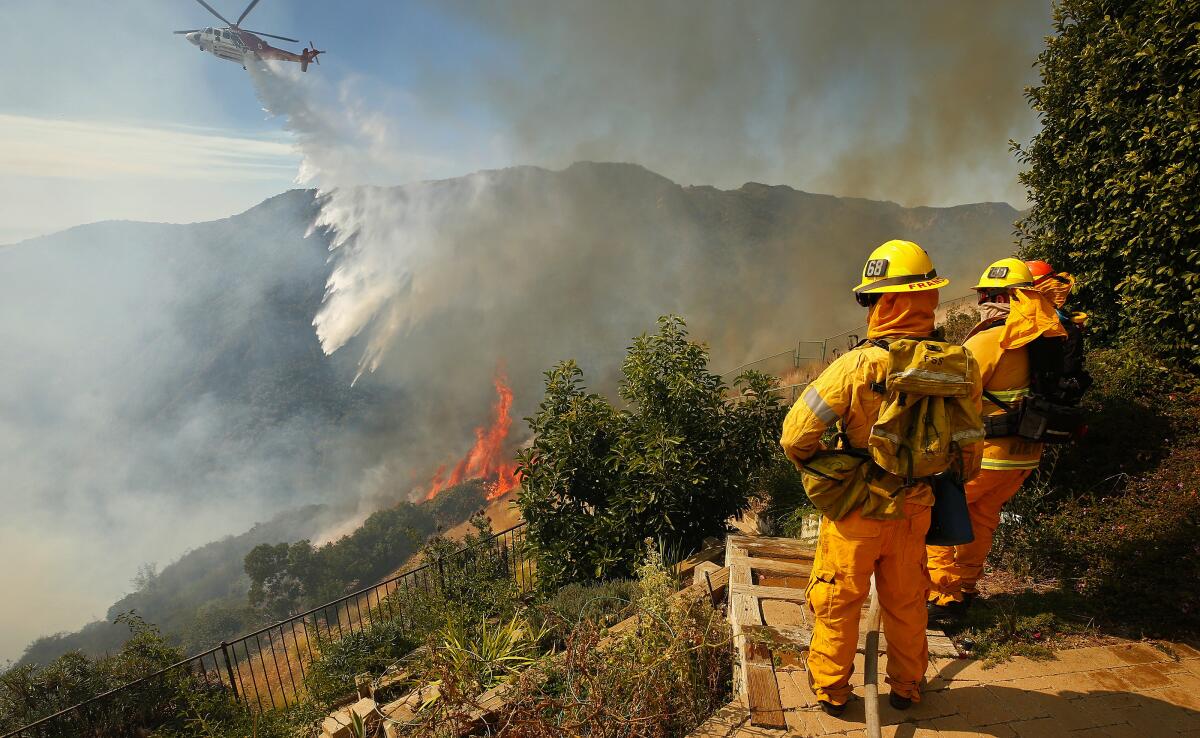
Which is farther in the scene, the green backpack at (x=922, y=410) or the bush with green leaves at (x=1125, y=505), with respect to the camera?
the bush with green leaves at (x=1125, y=505)

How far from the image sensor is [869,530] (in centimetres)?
251

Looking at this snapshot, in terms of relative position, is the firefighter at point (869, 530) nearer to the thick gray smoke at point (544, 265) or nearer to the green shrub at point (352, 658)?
the green shrub at point (352, 658)

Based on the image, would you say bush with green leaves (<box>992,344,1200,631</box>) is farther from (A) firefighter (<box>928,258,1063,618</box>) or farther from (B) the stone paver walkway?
(A) firefighter (<box>928,258,1063,618</box>)

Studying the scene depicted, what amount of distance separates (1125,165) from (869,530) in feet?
17.2

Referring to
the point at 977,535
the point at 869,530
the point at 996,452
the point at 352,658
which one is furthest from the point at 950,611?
the point at 352,658

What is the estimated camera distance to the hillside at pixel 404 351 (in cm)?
4200

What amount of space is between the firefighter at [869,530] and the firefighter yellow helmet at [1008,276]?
1632 mm

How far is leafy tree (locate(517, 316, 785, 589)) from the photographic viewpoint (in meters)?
5.70

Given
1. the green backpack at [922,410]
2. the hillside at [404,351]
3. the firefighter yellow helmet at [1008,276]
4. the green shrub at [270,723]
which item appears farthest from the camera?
the hillside at [404,351]

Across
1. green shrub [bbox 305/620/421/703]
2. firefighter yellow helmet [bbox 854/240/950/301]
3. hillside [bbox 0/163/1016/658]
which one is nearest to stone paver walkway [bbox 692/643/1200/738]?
firefighter yellow helmet [bbox 854/240/950/301]

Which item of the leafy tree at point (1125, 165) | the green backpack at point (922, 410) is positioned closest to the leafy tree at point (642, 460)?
the green backpack at point (922, 410)

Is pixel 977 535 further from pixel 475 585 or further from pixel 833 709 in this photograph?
pixel 475 585

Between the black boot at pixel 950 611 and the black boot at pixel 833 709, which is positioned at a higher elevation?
the black boot at pixel 833 709

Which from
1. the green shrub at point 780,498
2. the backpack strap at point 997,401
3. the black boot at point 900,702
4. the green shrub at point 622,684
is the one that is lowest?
the green shrub at point 780,498
